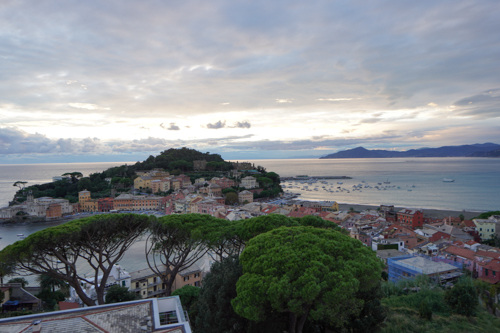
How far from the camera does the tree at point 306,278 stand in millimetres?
4172

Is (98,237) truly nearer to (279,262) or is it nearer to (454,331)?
(279,262)

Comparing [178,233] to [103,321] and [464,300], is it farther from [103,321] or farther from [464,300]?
[464,300]

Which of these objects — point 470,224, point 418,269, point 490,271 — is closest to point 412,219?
point 470,224

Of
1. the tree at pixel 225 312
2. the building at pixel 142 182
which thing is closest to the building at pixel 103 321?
the tree at pixel 225 312

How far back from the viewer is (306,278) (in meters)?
4.21

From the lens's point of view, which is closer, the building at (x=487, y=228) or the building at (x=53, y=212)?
the building at (x=487, y=228)

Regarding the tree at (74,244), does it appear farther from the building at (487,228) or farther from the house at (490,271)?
the building at (487,228)

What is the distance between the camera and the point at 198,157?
73750mm

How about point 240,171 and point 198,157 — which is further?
point 198,157

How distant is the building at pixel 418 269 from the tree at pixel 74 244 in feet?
33.9

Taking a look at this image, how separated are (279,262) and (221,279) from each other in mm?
1638

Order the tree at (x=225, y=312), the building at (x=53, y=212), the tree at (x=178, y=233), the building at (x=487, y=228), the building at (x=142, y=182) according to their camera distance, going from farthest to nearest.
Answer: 1. the building at (x=142, y=182)
2. the building at (x=53, y=212)
3. the building at (x=487, y=228)
4. the tree at (x=178, y=233)
5. the tree at (x=225, y=312)

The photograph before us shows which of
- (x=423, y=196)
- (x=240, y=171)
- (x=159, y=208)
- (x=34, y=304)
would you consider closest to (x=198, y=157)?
(x=240, y=171)

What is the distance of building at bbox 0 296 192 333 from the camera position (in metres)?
3.86
